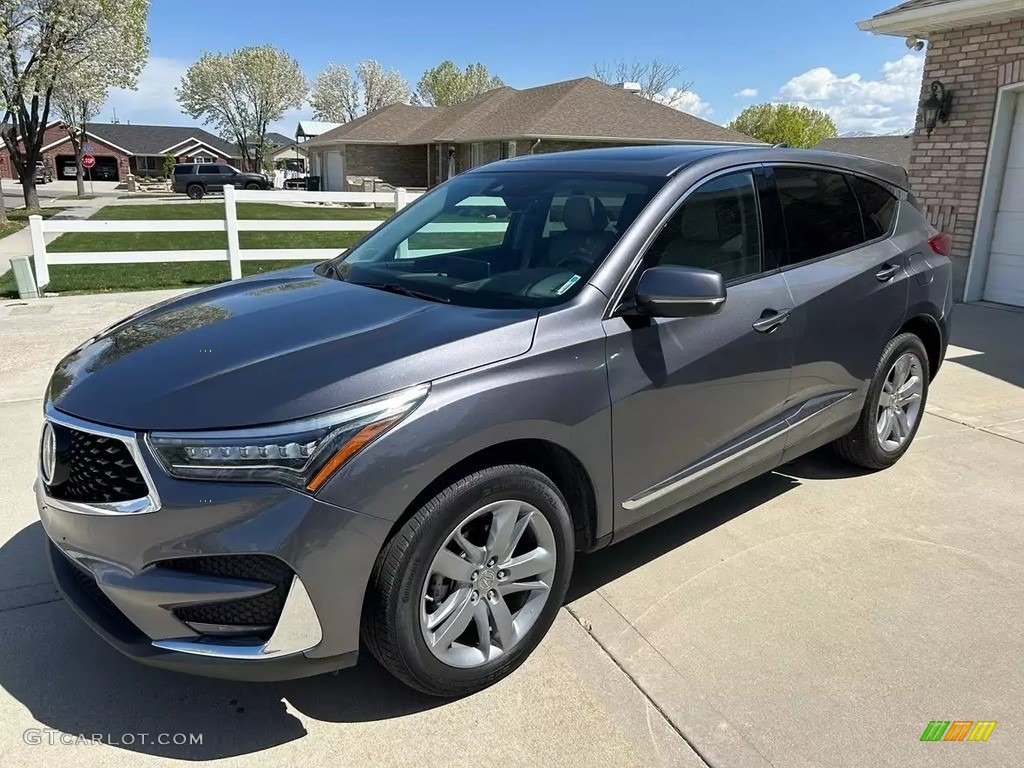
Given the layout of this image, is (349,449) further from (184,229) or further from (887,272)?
(184,229)

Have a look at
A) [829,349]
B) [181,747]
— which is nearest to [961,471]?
[829,349]

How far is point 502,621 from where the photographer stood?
2.66m

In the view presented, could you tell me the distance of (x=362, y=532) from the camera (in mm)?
2193

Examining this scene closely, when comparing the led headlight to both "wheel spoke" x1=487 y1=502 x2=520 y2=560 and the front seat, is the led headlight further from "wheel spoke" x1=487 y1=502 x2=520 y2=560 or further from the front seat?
the front seat

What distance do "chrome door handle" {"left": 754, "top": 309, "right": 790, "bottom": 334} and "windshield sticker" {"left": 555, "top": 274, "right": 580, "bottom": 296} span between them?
90 centimetres

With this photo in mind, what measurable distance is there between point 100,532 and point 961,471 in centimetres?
454

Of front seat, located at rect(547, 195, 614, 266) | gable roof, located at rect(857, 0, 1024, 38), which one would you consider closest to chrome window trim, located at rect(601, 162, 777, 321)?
front seat, located at rect(547, 195, 614, 266)

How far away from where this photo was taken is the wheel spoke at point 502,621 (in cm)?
263

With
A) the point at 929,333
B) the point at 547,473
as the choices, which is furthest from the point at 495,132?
the point at 547,473

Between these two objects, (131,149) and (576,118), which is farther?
(131,149)

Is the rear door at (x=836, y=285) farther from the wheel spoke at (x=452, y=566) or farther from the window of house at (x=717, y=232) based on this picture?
the wheel spoke at (x=452, y=566)

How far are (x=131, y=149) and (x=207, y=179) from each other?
1548 inches

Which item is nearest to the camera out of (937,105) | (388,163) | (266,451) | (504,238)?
(266,451)

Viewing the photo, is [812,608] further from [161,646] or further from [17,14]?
[17,14]
